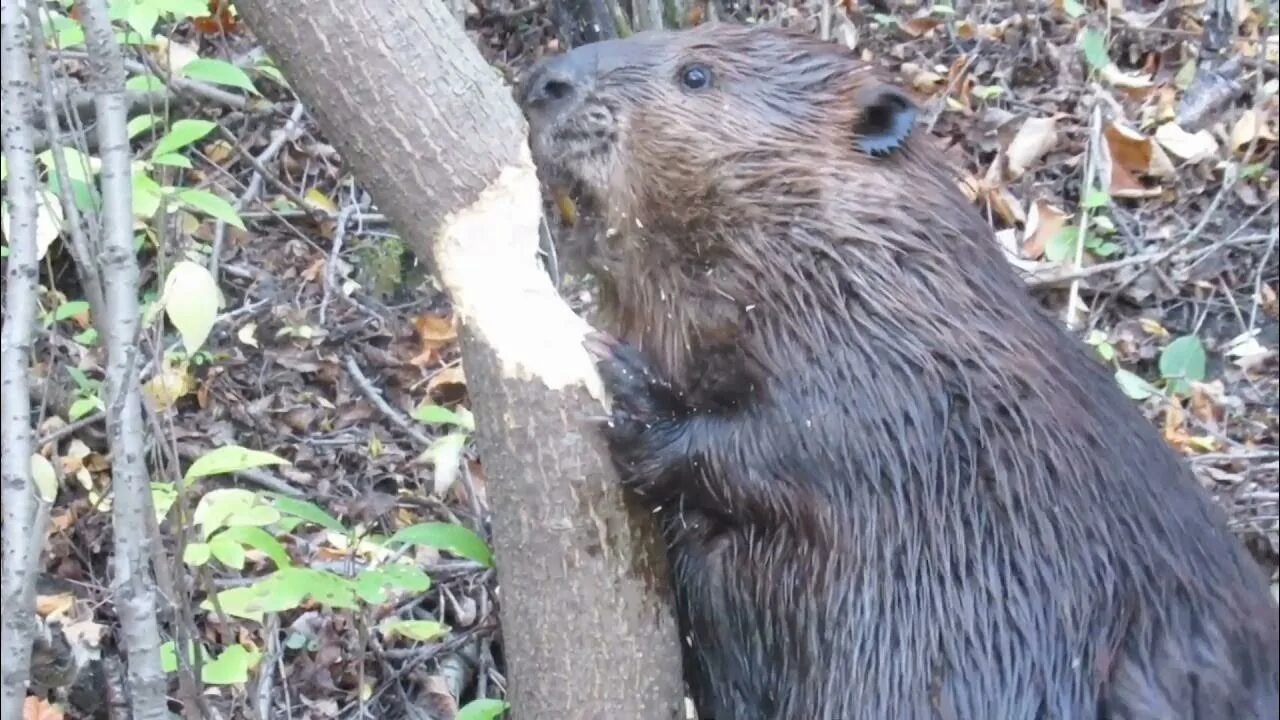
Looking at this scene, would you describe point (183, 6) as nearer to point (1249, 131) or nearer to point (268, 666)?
point (268, 666)

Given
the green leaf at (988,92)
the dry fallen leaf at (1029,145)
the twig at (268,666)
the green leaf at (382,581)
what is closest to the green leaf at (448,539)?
the green leaf at (382,581)

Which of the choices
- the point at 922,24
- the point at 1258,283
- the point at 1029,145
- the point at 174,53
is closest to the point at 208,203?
the point at 174,53

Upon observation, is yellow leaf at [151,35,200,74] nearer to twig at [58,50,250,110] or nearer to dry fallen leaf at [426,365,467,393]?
twig at [58,50,250,110]

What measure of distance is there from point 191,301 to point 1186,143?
3.67m

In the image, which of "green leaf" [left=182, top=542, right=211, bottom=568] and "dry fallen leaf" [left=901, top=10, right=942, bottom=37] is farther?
"dry fallen leaf" [left=901, top=10, right=942, bottom=37]

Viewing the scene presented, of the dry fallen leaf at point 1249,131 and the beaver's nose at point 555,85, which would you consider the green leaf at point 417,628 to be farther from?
the dry fallen leaf at point 1249,131

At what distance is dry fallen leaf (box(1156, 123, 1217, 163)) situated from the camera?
469 cm

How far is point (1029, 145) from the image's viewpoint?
4609 mm

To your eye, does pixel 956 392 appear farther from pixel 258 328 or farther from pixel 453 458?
pixel 258 328

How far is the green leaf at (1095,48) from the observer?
4613 mm

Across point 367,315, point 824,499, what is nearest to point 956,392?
point 824,499

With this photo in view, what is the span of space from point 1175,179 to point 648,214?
2835 mm

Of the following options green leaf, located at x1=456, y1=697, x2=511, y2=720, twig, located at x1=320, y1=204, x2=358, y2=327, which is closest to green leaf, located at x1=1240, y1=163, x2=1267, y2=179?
twig, located at x1=320, y1=204, x2=358, y2=327

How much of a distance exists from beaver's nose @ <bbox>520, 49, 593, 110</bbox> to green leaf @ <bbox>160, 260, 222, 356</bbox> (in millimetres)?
673
